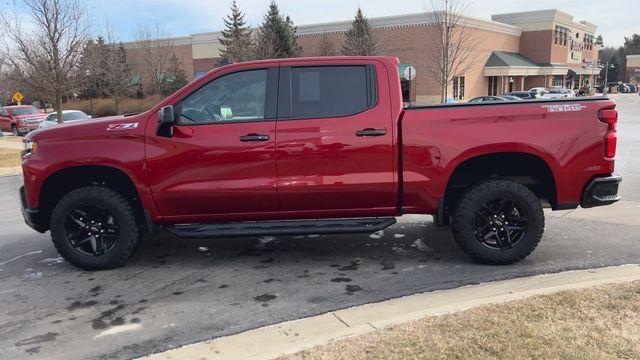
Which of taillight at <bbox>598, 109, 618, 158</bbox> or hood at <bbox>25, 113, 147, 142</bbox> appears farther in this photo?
hood at <bbox>25, 113, 147, 142</bbox>

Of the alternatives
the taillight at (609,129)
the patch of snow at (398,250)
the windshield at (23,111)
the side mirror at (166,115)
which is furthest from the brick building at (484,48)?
the side mirror at (166,115)

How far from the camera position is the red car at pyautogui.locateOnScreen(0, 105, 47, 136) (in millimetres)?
28922

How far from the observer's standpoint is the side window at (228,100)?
5020 millimetres

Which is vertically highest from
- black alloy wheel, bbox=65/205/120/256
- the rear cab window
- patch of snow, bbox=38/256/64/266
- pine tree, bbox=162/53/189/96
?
pine tree, bbox=162/53/189/96

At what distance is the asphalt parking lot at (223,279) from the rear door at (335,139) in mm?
701

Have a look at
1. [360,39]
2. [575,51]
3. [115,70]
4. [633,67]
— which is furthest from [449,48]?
[633,67]

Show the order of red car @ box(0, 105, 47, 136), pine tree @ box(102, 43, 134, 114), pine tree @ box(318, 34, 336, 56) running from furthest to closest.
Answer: pine tree @ box(318, 34, 336, 56) → pine tree @ box(102, 43, 134, 114) → red car @ box(0, 105, 47, 136)

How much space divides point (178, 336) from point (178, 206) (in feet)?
5.14

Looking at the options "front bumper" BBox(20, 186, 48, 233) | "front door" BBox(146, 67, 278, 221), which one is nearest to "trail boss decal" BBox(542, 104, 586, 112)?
"front door" BBox(146, 67, 278, 221)

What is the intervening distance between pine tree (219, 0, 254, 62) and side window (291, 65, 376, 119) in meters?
26.0

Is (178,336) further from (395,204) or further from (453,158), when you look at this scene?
(453,158)

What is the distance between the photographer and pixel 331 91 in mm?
5078

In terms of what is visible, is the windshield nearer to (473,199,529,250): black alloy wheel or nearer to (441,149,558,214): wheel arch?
(441,149,558,214): wheel arch

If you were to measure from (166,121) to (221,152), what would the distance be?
21.9 inches
